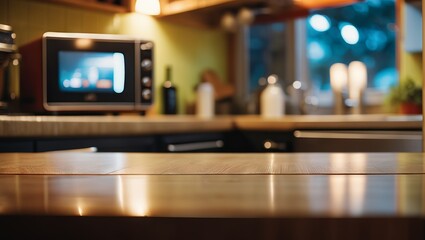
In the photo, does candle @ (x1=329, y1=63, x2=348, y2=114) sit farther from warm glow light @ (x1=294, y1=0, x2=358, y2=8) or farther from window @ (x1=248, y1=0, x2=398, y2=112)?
warm glow light @ (x1=294, y1=0, x2=358, y2=8)

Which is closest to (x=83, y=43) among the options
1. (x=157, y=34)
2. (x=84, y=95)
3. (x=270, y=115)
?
(x=84, y=95)

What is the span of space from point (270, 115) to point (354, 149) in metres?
0.70

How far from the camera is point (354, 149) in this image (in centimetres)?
198

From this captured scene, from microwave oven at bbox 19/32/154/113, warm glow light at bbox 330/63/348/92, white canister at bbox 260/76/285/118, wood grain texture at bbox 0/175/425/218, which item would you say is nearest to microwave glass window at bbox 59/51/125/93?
microwave oven at bbox 19/32/154/113

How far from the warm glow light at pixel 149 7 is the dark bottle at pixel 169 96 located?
0.39m

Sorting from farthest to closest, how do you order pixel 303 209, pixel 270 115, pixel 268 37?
pixel 268 37 → pixel 270 115 → pixel 303 209

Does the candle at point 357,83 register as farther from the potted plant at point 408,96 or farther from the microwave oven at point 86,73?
the microwave oven at point 86,73

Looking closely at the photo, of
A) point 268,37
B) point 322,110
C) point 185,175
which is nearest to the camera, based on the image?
point 185,175

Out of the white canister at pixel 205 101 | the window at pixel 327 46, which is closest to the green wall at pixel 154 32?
the white canister at pixel 205 101

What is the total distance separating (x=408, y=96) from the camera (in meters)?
2.28

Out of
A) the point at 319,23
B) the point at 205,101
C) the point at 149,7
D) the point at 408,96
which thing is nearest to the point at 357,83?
the point at 408,96

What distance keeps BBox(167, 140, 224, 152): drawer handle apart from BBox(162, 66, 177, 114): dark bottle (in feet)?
1.74

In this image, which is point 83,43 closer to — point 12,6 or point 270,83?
point 12,6

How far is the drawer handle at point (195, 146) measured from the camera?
6.77ft
